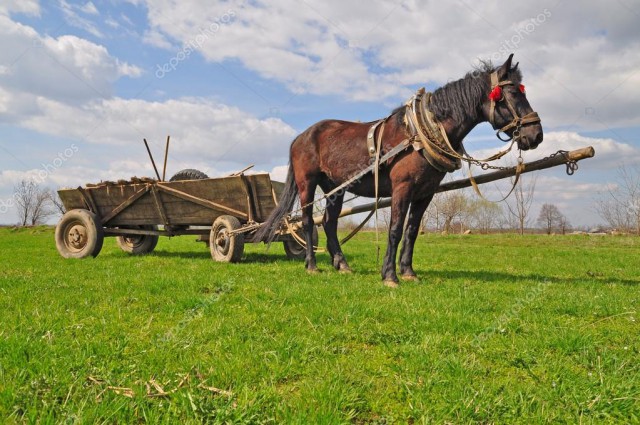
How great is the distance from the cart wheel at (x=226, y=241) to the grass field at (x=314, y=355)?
116 inches

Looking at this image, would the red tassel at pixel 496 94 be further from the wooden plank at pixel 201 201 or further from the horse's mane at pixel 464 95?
the wooden plank at pixel 201 201

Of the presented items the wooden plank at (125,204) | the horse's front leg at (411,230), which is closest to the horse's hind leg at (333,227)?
the horse's front leg at (411,230)

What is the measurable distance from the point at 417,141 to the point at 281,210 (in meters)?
2.88

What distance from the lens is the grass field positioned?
2.07 m

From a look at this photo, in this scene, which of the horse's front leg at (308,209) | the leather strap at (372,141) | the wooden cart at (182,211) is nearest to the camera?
the leather strap at (372,141)

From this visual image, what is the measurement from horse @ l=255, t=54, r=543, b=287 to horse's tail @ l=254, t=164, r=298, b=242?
Answer: 1.73 ft

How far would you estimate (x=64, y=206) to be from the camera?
1059 cm

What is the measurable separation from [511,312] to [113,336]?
3.36 m

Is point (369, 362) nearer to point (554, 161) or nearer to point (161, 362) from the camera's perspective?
point (161, 362)

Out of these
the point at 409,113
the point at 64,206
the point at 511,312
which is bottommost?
the point at 511,312

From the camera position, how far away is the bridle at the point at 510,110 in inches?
203

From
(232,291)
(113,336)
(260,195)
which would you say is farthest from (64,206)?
(113,336)

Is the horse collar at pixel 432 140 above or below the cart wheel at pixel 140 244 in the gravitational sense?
above

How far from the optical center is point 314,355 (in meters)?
2.80
